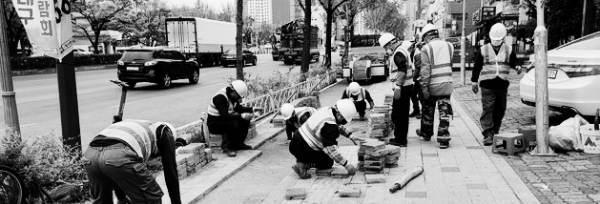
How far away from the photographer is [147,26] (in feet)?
166

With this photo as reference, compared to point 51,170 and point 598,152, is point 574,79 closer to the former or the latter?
point 598,152

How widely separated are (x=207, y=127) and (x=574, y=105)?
514 cm

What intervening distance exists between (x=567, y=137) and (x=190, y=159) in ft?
15.5

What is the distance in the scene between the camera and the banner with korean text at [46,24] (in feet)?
15.8

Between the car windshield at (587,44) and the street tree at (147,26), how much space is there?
41.2 m

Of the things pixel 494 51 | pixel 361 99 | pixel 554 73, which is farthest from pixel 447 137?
pixel 361 99

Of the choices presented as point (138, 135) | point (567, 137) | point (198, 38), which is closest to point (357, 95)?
point (567, 137)

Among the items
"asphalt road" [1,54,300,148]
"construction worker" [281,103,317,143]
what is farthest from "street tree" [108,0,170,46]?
"construction worker" [281,103,317,143]

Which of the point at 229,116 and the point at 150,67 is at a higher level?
the point at 150,67

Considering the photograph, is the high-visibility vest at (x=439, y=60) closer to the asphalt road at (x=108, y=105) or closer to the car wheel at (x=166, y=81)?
the asphalt road at (x=108, y=105)

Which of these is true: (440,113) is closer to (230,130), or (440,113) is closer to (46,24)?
(230,130)

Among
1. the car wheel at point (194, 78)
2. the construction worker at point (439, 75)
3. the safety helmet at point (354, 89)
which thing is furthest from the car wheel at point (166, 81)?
the construction worker at point (439, 75)

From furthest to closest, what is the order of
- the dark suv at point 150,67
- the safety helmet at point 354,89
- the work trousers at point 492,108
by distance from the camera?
1. the dark suv at point 150,67
2. the safety helmet at point 354,89
3. the work trousers at point 492,108

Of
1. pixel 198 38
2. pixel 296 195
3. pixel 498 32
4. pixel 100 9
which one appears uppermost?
pixel 100 9
